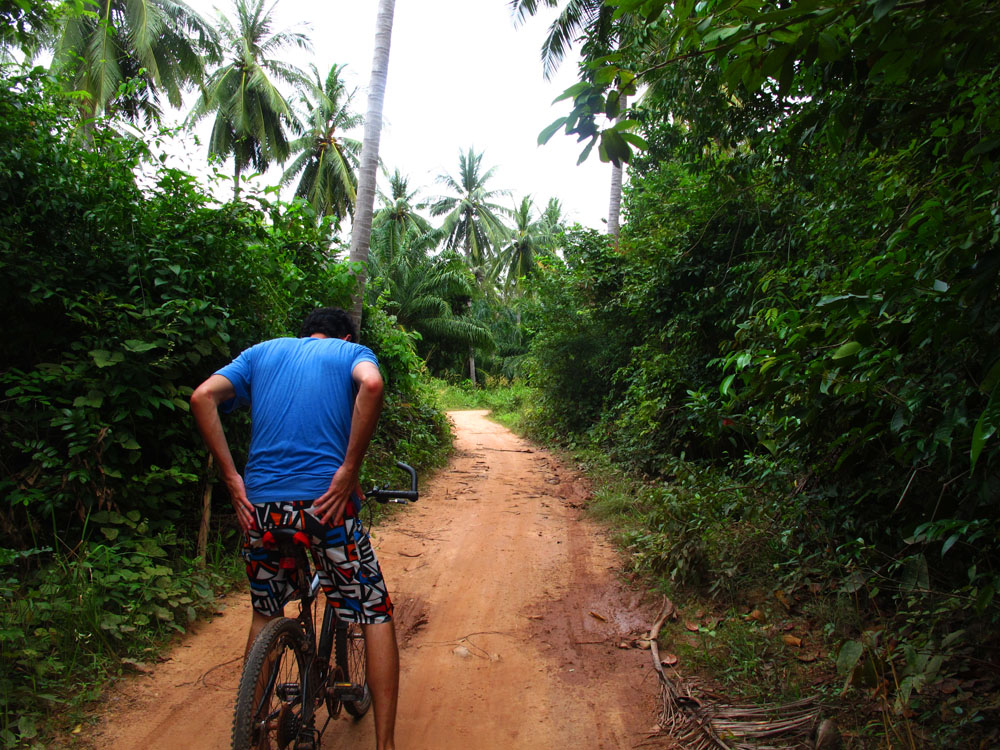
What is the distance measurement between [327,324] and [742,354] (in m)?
2.28

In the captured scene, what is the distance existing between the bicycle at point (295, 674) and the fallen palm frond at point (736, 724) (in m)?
1.48

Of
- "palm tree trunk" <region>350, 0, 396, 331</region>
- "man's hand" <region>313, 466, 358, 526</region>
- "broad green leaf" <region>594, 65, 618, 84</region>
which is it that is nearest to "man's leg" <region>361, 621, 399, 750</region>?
"man's hand" <region>313, 466, 358, 526</region>

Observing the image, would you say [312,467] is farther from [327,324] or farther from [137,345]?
[137,345]

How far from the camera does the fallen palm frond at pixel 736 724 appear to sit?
98.0 inches

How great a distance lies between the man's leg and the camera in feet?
7.20

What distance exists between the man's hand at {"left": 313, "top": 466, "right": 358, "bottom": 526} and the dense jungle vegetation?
4.43 ft

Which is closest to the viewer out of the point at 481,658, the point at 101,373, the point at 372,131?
the point at 481,658

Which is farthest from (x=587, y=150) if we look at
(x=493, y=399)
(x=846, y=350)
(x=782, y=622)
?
(x=493, y=399)

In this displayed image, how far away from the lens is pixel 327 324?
2.52 meters

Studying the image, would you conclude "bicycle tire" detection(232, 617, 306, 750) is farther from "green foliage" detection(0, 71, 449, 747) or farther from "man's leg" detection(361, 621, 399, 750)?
"green foliage" detection(0, 71, 449, 747)

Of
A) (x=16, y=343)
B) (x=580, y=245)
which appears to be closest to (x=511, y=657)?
(x=16, y=343)

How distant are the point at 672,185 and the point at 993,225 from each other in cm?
812

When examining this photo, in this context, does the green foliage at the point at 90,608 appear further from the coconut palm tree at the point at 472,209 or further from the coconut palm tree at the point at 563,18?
the coconut palm tree at the point at 472,209

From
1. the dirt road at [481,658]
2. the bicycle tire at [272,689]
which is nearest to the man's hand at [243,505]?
the bicycle tire at [272,689]
